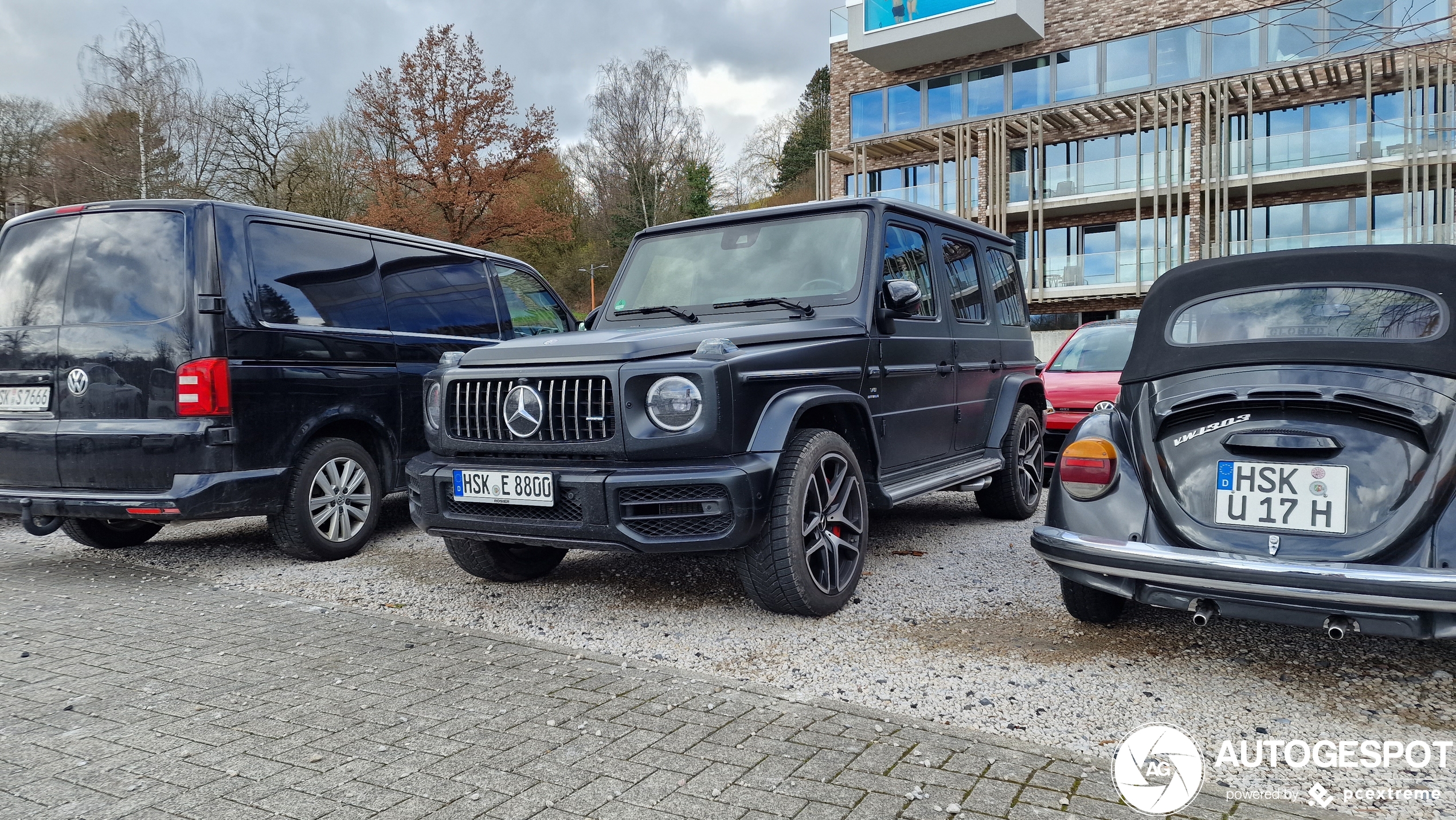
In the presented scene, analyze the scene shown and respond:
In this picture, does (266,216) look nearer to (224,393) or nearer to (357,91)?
(224,393)

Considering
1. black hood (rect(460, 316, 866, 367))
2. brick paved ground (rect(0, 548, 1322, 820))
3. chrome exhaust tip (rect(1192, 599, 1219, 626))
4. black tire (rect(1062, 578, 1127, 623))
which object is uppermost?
black hood (rect(460, 316, 866, 367))

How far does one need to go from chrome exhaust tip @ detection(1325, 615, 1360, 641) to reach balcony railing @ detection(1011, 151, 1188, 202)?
27089 millimetres

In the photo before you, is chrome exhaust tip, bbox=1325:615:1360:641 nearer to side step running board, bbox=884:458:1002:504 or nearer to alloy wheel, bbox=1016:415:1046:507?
side step running board, bbox=884:458:1002:504

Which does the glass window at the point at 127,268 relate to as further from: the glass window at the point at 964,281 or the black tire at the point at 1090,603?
the black tire at the point at 1090,603

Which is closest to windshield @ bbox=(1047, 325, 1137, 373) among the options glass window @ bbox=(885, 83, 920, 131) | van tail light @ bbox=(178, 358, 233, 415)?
van tail light @ bbox=(178, 358, 233, 415)

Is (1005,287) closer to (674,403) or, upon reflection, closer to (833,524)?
(833,524)

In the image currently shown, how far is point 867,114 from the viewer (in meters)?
31.6

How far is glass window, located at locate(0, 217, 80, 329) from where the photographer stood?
5438mm

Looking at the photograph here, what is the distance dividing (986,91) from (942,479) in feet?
89.2

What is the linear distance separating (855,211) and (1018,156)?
2672cm

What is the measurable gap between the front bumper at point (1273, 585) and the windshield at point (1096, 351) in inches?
216

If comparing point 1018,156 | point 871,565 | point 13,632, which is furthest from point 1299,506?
point 1018,156

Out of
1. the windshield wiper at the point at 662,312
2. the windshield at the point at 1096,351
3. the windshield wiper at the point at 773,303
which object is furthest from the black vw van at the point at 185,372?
the windshield at the point at 1096,351

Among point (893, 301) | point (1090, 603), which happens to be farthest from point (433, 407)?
point (1090, 603)
